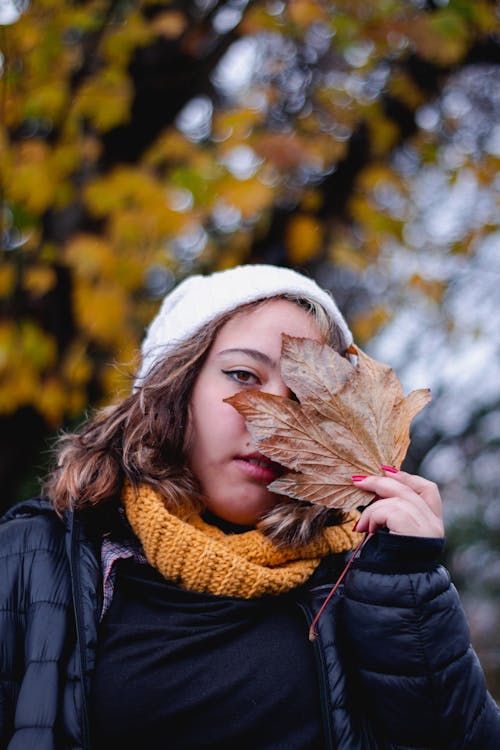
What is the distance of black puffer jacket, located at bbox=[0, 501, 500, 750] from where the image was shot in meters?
1.34

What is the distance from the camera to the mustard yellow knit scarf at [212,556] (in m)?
1.50

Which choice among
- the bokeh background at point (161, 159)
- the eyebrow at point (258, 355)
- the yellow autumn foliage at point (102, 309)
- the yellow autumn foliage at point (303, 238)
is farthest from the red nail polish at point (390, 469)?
the yellow autumn foliage at point (303, 238)

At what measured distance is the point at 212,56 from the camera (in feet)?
10.8

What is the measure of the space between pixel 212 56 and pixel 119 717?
3012 millimetres

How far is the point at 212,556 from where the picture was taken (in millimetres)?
1497

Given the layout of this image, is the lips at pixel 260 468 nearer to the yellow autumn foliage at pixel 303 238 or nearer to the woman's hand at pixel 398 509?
the woman's hand at pixel 398 509

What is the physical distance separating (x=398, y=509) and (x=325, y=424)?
0.23m

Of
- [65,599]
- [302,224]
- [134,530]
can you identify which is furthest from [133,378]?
[302,224]

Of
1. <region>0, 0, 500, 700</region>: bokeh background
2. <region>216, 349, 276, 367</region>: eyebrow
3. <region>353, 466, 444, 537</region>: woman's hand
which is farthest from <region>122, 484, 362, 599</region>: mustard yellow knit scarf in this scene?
<region>0, 0, 500, 700</region>: bokeh background

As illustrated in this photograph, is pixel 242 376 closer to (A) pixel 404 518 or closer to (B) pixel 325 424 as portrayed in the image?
(B) pixel 325 424

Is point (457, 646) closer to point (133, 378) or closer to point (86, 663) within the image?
point (86, 663)

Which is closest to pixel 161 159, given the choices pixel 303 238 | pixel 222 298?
pixel 303 238

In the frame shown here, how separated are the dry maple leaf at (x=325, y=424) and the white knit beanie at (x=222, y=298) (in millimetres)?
371

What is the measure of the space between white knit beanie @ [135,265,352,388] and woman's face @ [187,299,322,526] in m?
0.05
